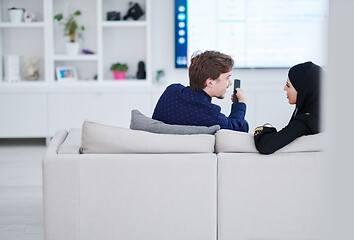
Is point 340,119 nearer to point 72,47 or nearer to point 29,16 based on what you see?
point 72,47

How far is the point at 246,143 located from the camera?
227 centimetres

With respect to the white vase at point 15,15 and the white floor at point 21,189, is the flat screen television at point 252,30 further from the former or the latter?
the white floor at point 21,189

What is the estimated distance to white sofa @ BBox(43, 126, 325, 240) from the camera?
2230 millimetres

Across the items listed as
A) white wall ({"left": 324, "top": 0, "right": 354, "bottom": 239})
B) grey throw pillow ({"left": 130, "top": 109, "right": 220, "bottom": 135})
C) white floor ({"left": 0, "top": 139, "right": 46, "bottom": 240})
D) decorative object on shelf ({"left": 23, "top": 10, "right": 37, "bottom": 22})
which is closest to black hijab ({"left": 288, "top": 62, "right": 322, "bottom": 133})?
grey throw pillow ({"left": 130, "top": 109, "right": 220, "bottom": 135})

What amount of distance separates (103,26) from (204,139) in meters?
3.77

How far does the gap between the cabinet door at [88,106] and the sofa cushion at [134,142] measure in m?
3.21

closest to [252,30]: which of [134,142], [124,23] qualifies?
[124,23]

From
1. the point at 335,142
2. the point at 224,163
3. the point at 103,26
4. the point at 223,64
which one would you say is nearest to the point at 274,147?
the point at 224,163

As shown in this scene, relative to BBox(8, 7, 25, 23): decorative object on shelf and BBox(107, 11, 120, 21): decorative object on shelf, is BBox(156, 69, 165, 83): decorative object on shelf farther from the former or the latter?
BBox(8, 7, 25, 23): decorative object on shelf

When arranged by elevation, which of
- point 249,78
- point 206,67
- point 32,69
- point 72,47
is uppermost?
point 72,47

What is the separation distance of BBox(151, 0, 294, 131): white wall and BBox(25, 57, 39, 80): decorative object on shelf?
1341mm

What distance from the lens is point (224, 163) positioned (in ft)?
7.31

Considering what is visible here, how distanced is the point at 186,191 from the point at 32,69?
398 centimetres

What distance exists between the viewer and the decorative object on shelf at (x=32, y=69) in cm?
577
